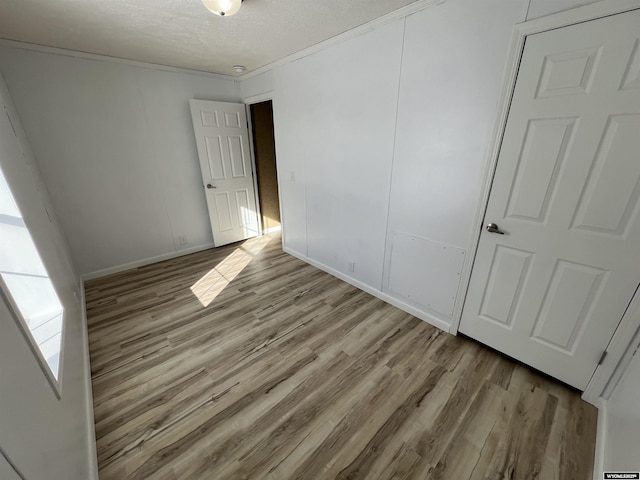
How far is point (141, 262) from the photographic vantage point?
131 inches

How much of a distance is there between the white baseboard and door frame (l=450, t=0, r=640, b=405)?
2.86ft

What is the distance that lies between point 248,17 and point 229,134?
187 cm

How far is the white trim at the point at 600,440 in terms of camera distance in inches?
47.8

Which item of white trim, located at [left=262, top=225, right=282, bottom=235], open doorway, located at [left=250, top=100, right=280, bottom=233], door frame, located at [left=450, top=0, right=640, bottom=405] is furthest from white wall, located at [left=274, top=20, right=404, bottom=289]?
white trim, located at [left=262, top=225, right=282, bottom=235]

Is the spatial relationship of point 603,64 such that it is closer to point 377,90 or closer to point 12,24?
point 377,90

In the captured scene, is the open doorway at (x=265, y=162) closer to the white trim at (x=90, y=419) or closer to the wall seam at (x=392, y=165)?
the wall seam at (x=392, y=165)

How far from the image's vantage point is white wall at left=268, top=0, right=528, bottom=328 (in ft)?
5.31

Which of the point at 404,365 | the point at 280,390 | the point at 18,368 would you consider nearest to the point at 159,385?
the point at 280,390

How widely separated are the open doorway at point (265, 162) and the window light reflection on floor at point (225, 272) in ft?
1.76

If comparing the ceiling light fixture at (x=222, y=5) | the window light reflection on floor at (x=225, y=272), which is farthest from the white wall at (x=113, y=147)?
the ceiling light fixture at (x=222, y=5)

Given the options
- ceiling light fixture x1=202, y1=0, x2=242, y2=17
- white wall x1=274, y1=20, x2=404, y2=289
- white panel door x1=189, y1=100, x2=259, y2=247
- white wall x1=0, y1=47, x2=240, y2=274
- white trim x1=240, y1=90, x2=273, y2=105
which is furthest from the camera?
white panel door x1=189, y1=100, x2=259, y2=247

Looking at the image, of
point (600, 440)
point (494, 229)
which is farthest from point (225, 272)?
point (600, 440)

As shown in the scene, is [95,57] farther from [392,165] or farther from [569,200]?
[569,200]

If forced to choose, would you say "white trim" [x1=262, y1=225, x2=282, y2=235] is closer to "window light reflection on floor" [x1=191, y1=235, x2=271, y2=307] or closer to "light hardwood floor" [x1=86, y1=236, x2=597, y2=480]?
"window light reflection on floor" [x1=191, y1=235, x2=271, y2=307]
